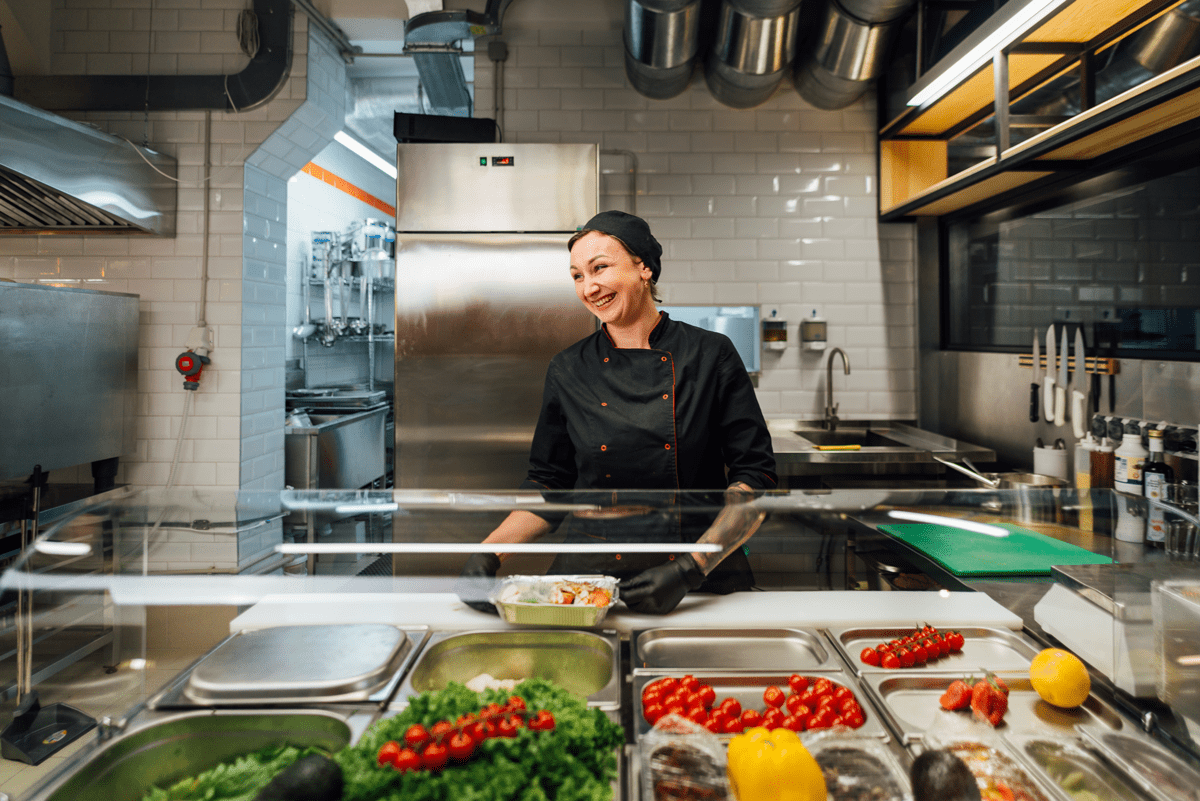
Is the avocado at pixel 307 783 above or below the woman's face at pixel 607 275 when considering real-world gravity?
below

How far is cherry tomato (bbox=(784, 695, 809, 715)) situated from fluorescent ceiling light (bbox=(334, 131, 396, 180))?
5830mm

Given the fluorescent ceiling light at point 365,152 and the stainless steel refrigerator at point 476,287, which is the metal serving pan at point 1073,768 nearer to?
the stainless steel refrigerator at point 476,287

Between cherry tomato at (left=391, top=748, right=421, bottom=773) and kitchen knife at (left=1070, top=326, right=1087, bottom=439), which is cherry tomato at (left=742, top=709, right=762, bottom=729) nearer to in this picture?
cherry tomato at (left=391, top=748, right=421, bottom=773)

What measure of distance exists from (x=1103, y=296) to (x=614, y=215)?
6.65 ft

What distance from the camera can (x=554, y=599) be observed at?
1341mm

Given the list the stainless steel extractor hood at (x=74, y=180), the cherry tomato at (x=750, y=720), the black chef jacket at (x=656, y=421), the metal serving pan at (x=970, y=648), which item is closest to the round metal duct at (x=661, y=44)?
the black chef jacket at (x=656, y=421)

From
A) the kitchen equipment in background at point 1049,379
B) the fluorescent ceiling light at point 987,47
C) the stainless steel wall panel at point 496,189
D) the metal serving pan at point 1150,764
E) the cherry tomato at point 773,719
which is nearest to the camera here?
the metal serving pan at point 1150,764

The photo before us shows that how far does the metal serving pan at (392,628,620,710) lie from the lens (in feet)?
4.25

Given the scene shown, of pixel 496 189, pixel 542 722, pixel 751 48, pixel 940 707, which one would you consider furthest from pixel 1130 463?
pixel 496 189

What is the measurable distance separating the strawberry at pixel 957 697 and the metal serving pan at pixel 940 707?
0.04 ft

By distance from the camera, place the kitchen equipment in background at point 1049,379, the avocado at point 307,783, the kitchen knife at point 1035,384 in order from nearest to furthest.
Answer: the avocado at point 307,783, the kitchen equipment in background at point 1049,379, the kitchen knife at point 1035,384

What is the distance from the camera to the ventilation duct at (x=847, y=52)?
10.5ft

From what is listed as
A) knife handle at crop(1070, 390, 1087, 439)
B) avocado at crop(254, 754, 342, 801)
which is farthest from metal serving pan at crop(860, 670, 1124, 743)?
knife handle at crop(1070, 390, 1087, 439)

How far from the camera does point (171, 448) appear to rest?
3629 millimetres
